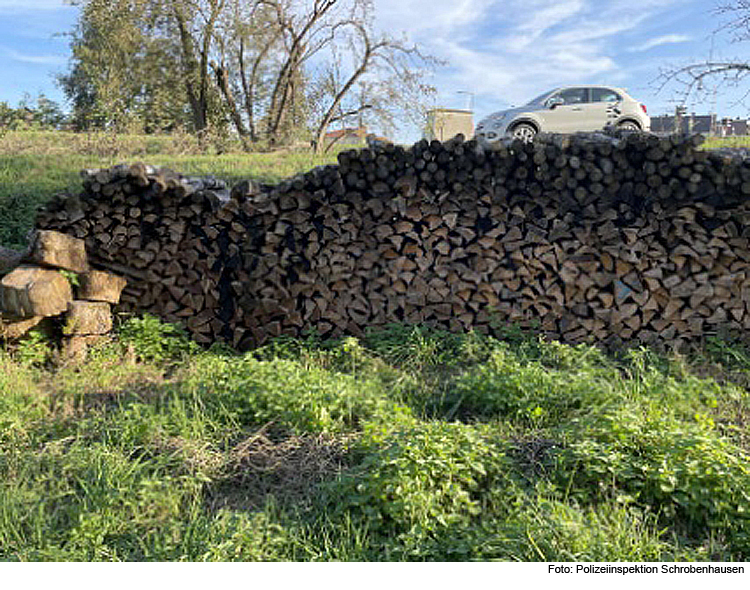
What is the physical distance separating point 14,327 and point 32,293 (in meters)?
0.44

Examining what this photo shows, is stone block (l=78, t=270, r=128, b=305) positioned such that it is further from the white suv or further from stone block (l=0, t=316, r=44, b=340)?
the white suv

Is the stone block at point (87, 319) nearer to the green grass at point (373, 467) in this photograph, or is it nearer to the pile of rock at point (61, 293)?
the pile of rock at point (61, 293)

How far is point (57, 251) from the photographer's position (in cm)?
587

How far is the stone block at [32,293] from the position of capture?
5504mm

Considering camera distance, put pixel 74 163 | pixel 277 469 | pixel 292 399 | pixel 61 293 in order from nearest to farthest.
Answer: pixel 277 469, pixel 292 399, pixel 61 293, pixel 74 163

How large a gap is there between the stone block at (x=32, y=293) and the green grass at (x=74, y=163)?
2372 mm

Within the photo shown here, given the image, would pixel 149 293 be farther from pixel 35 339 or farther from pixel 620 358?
pixel 620 358

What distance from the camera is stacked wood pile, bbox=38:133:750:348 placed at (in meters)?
5.94

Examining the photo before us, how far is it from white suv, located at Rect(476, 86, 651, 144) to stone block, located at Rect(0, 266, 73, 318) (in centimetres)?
949

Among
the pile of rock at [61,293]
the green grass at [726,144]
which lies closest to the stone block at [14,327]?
the pile of rock at [61,293]

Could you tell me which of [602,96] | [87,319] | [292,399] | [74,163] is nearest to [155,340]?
[87,319]

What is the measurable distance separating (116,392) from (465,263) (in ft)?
11.2

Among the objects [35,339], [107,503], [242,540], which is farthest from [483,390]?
[35,339]

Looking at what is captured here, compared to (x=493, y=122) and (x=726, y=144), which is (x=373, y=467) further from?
(x=726, y=144)
